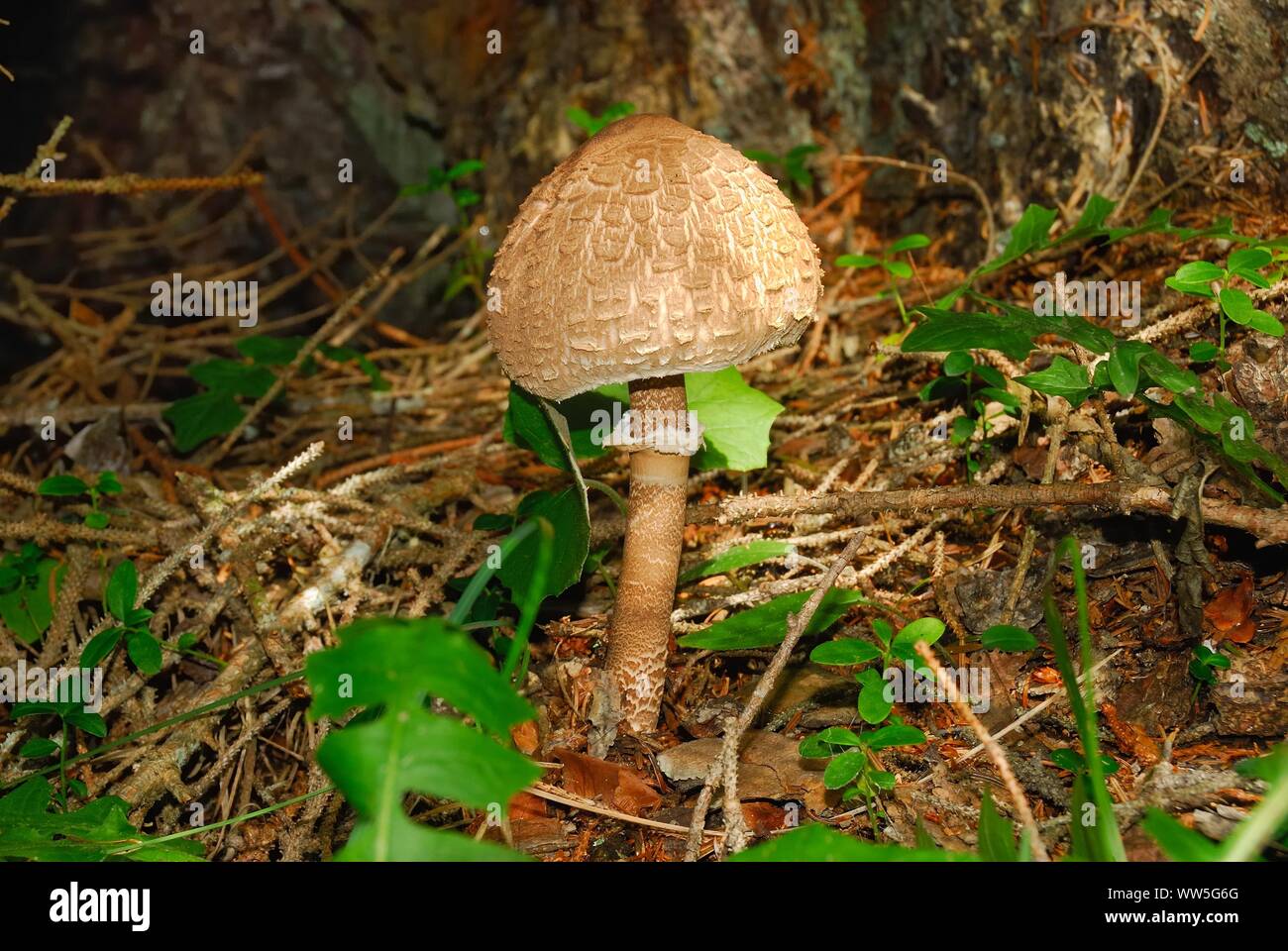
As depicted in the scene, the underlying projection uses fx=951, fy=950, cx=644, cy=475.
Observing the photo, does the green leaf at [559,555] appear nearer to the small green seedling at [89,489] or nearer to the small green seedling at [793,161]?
the small green seedling at [89,489]

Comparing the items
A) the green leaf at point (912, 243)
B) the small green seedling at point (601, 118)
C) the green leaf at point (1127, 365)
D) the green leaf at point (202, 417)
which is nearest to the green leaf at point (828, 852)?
the green leaf at point (1127, 365)

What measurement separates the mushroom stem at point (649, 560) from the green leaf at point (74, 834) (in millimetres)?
1428

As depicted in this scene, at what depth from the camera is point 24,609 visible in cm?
395

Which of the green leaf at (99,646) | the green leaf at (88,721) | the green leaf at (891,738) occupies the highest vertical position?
the green leaf at (99,646)

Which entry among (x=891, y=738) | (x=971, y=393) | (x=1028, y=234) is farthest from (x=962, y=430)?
(x=891, y=738)

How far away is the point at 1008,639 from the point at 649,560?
121 centimetres

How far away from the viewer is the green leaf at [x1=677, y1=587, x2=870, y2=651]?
10.4 ft

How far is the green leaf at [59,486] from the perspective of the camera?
3973 mm

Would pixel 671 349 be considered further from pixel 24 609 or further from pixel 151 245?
pixel 151 245

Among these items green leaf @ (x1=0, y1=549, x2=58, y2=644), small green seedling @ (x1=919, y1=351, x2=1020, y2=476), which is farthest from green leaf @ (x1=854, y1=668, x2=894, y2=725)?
green leaf @ (x1=0, y1=549, x2=58, y2=644)

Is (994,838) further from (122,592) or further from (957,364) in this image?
(122,592)

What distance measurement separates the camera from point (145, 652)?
3.26 metres
